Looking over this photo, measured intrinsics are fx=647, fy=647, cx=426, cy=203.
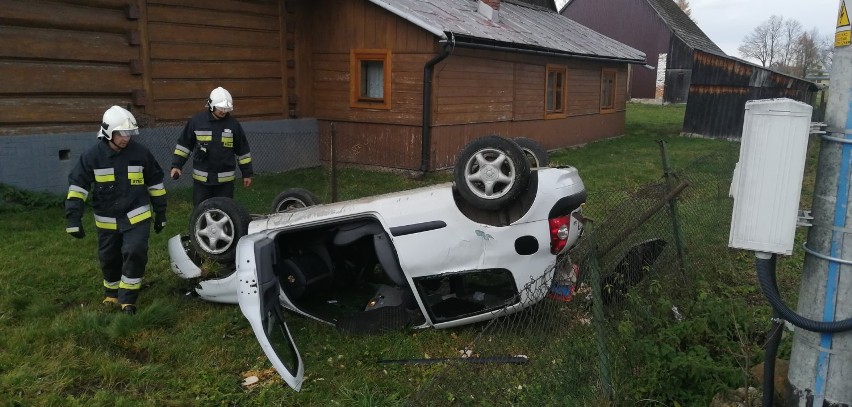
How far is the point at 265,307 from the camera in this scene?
3807 mm

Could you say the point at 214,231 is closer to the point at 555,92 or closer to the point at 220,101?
the point at 220,101

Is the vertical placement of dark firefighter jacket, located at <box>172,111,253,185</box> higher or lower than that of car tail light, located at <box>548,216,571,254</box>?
higher

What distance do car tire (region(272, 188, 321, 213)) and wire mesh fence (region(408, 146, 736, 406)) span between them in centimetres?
212

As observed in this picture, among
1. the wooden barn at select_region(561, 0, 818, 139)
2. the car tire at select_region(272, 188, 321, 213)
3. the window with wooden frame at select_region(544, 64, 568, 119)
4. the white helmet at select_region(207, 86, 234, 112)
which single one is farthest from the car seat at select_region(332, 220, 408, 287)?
the wooden barn at select_region(561, 0, 818, 139)

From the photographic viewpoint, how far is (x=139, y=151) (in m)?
5.23

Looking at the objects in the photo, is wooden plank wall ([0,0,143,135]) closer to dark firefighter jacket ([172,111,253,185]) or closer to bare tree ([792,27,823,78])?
dark firefighter jacket ([172,111,253,185])

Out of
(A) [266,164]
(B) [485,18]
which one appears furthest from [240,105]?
(B) [485,18]

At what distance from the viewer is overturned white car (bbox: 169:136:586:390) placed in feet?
13.0

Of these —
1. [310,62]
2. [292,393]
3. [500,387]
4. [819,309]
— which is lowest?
[292,393]

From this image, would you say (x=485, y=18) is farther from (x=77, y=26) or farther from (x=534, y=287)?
(x=534, y=287)

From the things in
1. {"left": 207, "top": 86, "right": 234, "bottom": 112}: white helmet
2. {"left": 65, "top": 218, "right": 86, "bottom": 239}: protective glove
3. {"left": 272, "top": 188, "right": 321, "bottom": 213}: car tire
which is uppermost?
{"left": 207, "top": 86, "right": 234, "bottom": 112}: white helmet

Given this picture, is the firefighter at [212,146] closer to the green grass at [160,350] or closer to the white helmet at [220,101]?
the white helmet at [220,101]

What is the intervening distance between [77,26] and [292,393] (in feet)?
26.2

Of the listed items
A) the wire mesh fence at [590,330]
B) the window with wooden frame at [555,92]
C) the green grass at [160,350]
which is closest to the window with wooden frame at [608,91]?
the window with wooden frame at [555,92]
